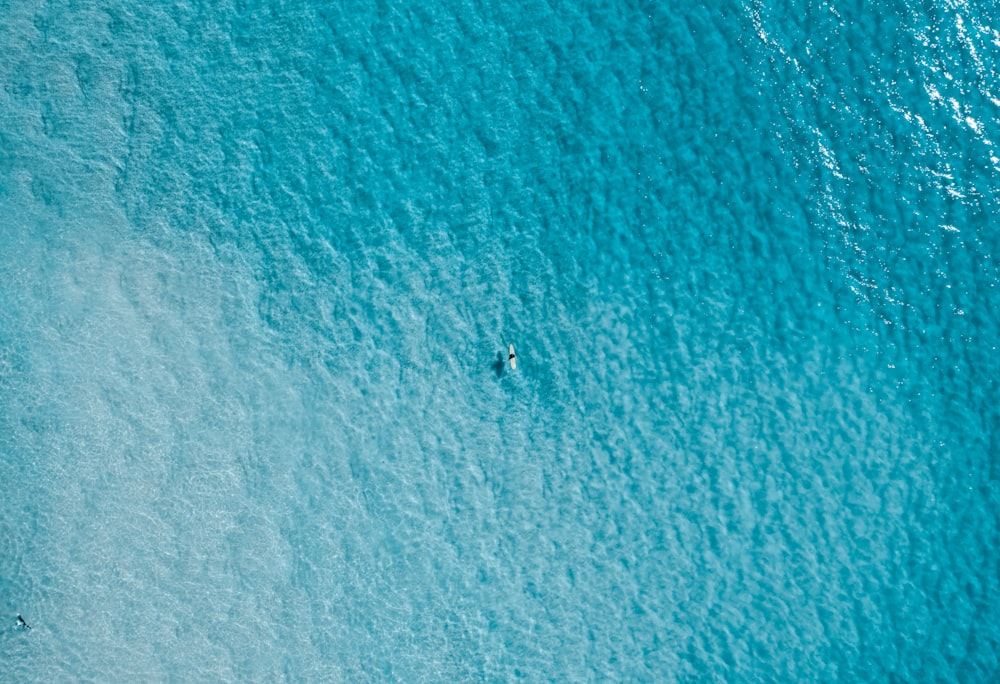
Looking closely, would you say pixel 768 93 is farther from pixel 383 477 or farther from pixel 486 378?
pixel 383 477

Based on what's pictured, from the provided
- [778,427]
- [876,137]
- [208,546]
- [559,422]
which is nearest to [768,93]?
[876,137]

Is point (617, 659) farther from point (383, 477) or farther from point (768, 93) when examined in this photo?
point (768, 93)

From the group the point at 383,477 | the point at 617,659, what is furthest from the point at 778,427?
the point at 383,477

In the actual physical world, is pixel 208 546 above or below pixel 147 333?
below

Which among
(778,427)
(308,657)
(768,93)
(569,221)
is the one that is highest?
(768,93)

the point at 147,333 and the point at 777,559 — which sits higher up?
the point at 777,559

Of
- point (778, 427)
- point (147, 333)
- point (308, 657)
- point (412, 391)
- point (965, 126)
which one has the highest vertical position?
point (965, 126)
